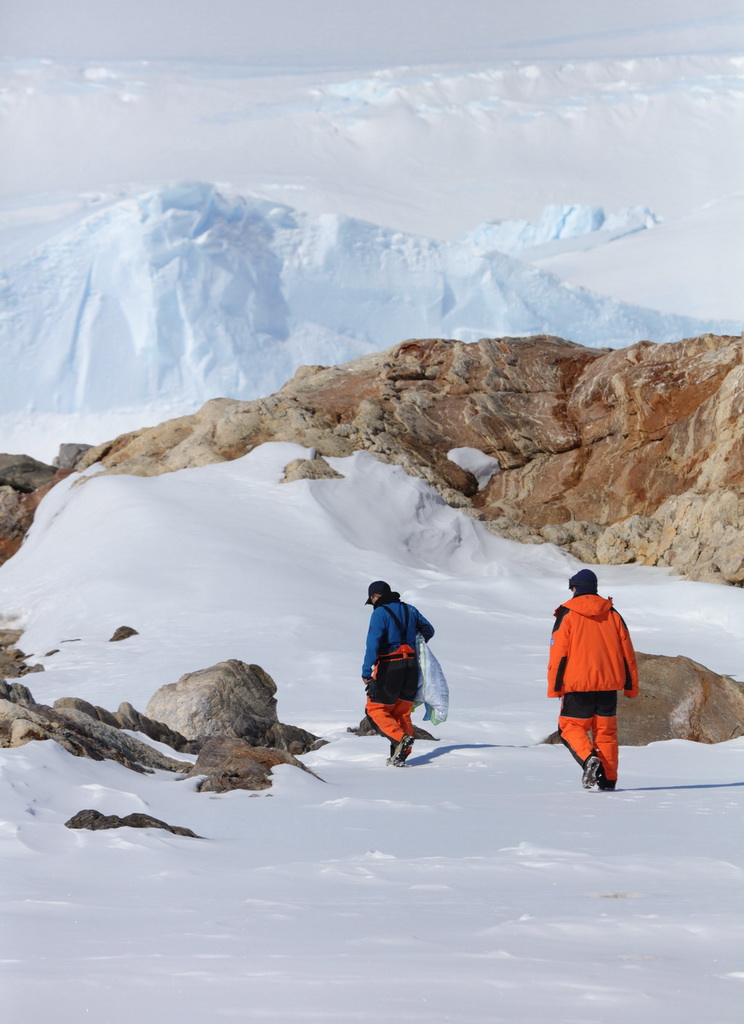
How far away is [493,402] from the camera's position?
2506 cm

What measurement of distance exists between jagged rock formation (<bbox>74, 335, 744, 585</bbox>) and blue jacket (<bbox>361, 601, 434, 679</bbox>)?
524 inches

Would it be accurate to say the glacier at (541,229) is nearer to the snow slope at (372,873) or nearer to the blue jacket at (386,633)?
the snow slope at (372,873)

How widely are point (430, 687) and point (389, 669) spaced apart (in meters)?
0.36

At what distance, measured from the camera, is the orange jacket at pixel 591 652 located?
656 centimetres

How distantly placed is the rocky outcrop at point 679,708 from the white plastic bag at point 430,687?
1562 millimetres

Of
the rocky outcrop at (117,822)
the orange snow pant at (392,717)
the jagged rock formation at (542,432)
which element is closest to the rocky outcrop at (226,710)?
the orange snow pant at (392,717)

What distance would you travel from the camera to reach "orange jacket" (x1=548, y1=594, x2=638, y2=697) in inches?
258

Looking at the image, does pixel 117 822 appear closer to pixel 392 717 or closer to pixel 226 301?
pixel 392 717

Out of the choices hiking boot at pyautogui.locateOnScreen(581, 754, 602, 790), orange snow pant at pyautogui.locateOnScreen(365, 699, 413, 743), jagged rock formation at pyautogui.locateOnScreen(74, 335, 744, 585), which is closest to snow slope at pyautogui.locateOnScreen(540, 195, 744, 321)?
jagged rock formation at pyautogui.locateOnScreen(74, 335, 744, 585)

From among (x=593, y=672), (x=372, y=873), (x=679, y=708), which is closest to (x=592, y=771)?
(x=593, y=672)

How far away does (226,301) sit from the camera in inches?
1674

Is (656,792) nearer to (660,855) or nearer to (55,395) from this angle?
(660,855)

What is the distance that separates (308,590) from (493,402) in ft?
34.0

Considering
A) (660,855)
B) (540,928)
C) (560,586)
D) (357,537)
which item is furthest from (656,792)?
(357,537)
